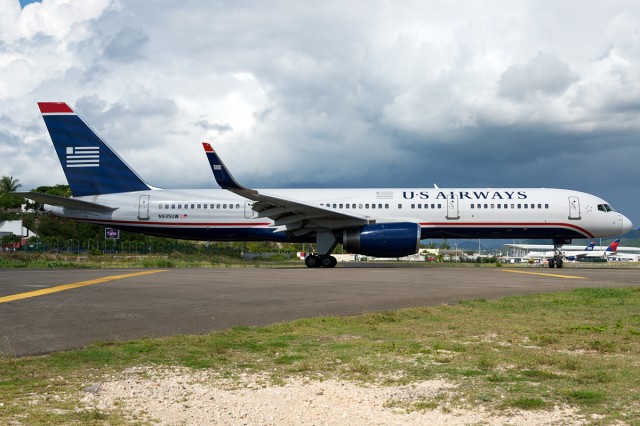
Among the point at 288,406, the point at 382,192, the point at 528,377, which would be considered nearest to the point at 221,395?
the point at 288,406

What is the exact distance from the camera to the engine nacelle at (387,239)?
26.2 metres

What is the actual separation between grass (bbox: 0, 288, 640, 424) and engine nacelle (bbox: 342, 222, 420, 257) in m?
15.7

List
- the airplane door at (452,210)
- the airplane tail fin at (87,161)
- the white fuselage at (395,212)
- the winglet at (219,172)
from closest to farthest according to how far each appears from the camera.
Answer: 1. the winglet at (219,172)
2. the airplane door at (452,210)
3. the white fuselage at (395,212)
4. the airplane tail fin at (87,161)

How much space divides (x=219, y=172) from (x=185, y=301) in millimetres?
13282

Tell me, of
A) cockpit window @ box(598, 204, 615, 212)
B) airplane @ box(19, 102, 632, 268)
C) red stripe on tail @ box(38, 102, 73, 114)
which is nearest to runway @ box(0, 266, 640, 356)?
airplane @ box(19, 102, 632, 268)

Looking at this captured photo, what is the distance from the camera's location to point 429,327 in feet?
30.8

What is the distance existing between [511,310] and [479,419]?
7.17m

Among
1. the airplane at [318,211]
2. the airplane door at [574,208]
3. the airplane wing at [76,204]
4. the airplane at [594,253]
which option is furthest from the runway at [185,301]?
the airplane at [594,253]

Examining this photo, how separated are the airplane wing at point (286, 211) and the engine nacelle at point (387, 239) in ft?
2.65

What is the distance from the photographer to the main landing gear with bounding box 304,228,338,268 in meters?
28.0

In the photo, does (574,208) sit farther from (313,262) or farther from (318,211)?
(313,262)

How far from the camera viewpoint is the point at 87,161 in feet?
100

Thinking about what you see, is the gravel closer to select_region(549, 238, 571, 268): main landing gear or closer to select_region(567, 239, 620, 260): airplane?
select_region(549, 238, 571, 268): main landing gear

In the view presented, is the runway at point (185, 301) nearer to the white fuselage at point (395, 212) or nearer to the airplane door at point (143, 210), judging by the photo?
the white fuselage at point (395, 212)
